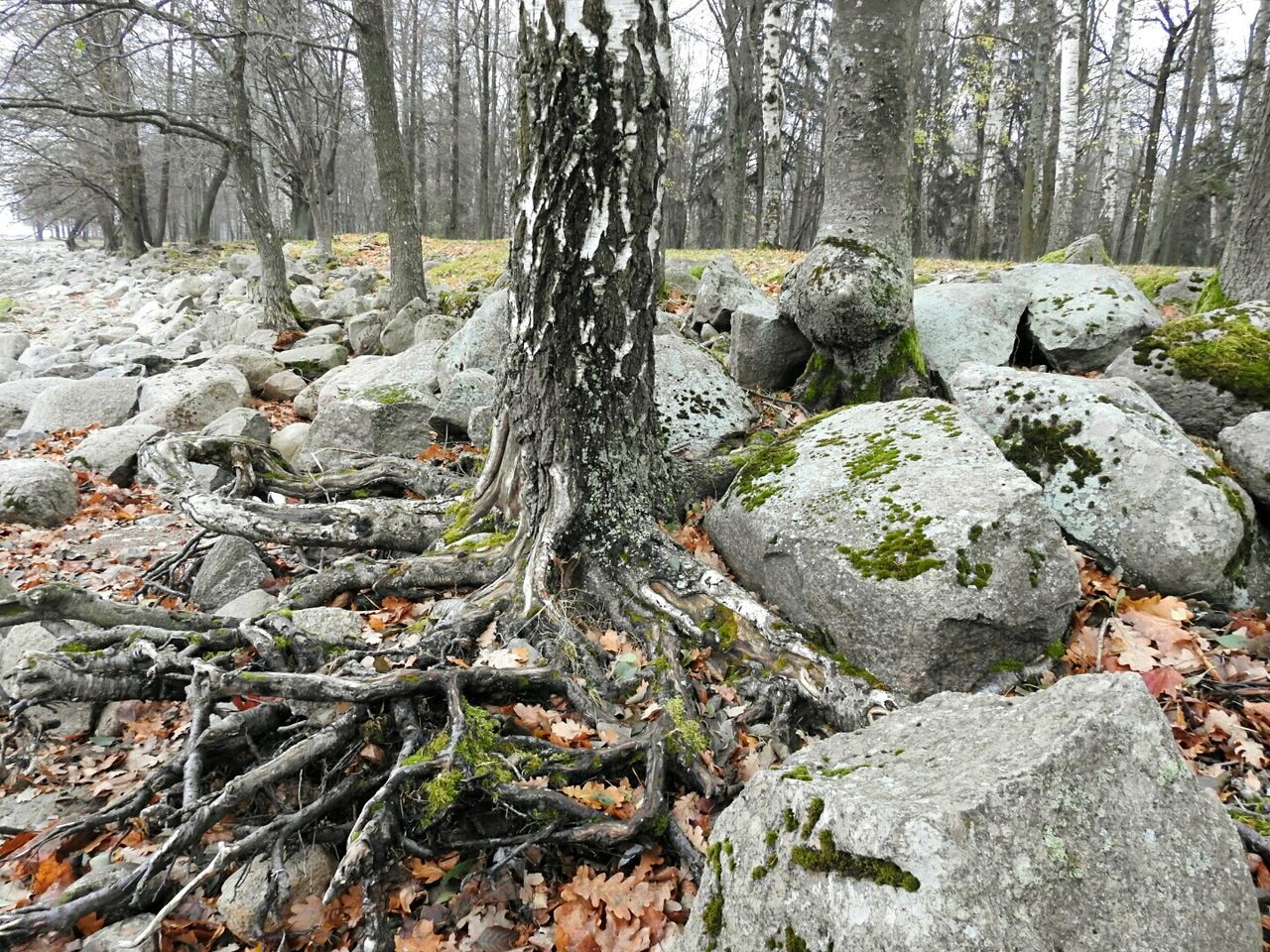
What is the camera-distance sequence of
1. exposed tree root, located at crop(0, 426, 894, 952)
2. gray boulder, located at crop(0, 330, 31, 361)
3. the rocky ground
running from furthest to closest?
gray boulder, located at crop(0, 330, 31, 361)
exposed tree root, located at crop(0, 426, 894, 952)
the rocky ground

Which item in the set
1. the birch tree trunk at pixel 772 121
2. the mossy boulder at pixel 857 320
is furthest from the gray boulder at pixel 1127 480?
the birch tree trunk at pixel 772 121

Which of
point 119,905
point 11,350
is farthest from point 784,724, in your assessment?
point 11,350

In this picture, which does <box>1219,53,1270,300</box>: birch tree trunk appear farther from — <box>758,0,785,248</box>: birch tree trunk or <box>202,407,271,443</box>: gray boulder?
<box>758,0,785,248</box>: birch tree trunk

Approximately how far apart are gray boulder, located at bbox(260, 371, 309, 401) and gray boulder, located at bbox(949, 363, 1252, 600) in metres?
8.32

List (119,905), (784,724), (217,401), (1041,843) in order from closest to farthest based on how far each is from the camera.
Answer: (1041,843)
(119,905)
(784,724)
(217,401)

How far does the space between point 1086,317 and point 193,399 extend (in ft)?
29.8

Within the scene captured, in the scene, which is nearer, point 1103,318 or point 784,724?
point 784,724

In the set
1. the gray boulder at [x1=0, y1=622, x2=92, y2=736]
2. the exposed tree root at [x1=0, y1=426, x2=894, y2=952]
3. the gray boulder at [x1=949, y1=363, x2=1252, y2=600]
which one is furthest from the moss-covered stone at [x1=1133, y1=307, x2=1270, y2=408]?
the gray boulder at [x1=0, y1=622, x2=92, y2=736]

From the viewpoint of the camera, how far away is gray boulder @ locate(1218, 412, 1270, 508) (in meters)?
4.03

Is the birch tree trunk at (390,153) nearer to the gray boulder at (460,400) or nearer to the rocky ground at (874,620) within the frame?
the rocky ground at (874,620)

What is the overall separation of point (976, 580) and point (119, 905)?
333 centimetres

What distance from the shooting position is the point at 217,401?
8.01m

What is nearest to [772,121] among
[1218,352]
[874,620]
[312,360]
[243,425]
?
[312,360]

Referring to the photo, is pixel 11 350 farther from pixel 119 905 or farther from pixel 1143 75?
pixel 1143 75
